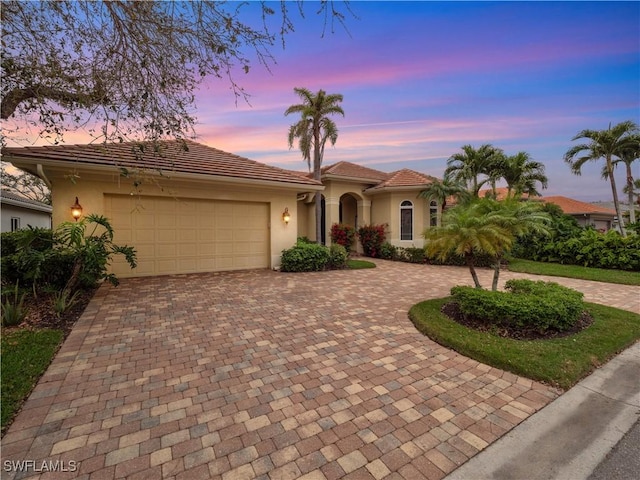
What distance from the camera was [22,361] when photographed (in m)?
3.59

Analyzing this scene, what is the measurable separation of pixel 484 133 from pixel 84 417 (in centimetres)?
1768

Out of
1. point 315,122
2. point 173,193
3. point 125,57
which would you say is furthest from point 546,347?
point 315,122

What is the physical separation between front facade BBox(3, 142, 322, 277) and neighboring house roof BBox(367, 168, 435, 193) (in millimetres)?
5346

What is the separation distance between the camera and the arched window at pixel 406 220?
49.9ft

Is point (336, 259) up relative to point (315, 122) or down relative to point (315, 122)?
down

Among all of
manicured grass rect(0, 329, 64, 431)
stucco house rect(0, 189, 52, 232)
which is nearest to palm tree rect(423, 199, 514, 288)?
manicured grass rect(0, 329, 64, 431)

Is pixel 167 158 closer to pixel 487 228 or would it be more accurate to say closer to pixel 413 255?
pixel 487 228

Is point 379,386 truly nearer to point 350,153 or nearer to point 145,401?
point 145,401

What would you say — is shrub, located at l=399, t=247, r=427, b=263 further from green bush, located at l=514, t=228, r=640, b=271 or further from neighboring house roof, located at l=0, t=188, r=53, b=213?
neighboring house roof, located at l=0, t=188, r=53, b=213

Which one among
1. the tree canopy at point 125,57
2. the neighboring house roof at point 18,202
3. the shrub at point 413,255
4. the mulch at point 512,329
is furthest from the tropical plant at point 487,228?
the neighboring house roof at point 18,202

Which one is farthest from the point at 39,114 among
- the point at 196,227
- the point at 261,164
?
the point at 261,164

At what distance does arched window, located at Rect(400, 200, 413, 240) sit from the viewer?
15.2 m

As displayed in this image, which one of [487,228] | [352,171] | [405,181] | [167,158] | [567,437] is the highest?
[352,171]

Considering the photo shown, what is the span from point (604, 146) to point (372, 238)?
13524mm
